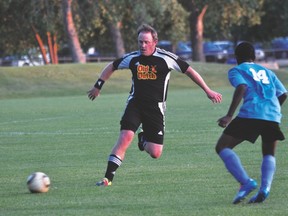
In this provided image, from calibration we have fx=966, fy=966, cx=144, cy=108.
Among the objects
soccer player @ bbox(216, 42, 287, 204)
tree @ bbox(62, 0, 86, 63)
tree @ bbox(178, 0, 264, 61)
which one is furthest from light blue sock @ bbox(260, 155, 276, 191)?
tree @ bbox(178, 0, 264, 61)

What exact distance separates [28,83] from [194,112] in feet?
65.3

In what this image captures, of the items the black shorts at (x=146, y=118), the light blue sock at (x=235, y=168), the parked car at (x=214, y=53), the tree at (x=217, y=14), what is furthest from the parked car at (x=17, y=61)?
the light blue sock at (x=235, y=168)

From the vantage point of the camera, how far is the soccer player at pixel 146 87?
11656 mm

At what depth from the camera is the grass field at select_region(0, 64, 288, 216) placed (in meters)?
9.75

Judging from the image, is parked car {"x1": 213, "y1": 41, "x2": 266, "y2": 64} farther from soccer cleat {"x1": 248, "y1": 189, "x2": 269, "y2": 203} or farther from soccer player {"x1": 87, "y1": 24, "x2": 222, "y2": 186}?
soccer cleat {"x1": 248, "y1": 189, "x2": 269, "y2": 203}

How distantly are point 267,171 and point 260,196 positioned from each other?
0.90 ft

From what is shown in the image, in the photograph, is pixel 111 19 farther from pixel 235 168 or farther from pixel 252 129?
pixel 235 168

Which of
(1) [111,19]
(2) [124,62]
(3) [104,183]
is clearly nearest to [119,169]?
(3) [104,183]

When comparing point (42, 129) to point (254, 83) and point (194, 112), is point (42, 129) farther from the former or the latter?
point (254, 83)

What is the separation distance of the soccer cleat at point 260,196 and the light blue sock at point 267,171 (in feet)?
0.13

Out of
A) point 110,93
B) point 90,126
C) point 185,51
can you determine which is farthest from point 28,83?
point 185,51

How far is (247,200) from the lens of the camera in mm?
9969

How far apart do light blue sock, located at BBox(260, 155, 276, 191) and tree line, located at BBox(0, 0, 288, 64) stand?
43230 millimetres

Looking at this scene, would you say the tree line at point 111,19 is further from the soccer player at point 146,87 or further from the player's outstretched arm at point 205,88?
the player's outstretched arm at point 205,88
